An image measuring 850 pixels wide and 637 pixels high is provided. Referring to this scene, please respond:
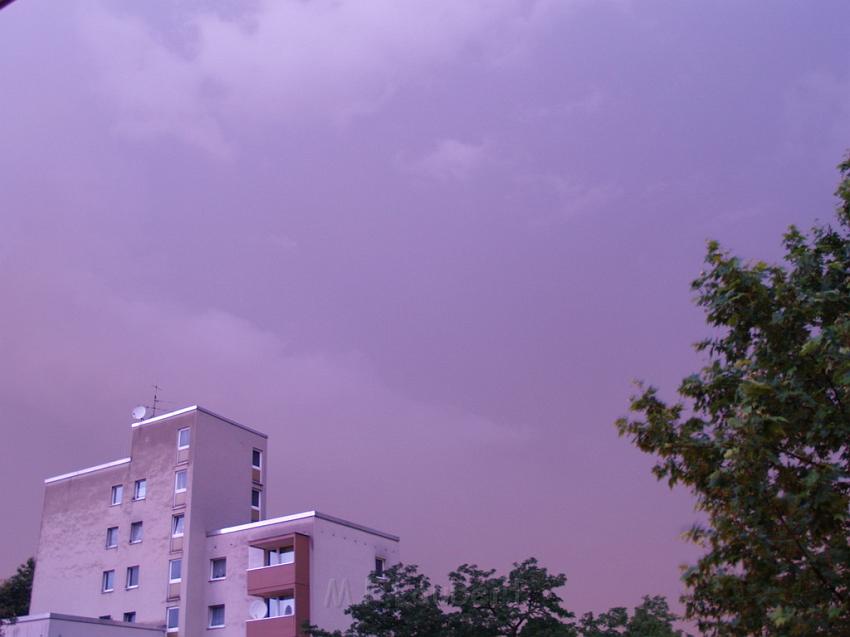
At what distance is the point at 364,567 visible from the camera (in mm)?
51719

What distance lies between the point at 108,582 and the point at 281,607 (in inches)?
517

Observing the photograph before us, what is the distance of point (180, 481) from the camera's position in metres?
53.9

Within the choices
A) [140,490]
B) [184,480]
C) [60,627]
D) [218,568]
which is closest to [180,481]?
[184,480]

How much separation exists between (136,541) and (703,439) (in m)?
46.7

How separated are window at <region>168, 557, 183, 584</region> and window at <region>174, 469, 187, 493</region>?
403cm

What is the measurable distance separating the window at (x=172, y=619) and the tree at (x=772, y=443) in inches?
1621

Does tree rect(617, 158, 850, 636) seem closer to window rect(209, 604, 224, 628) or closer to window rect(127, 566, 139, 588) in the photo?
window rect(209, 604, 224, 628)

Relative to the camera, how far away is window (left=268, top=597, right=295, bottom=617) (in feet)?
155

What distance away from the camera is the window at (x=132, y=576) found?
53094 mm

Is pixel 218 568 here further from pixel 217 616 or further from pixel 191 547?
pixel 217 616

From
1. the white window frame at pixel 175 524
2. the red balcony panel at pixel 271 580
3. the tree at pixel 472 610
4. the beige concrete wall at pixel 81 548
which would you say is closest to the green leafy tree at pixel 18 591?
the beige concrete wall at pixel 81 548

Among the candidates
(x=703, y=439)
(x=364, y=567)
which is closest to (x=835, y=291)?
(x=703, y=439)

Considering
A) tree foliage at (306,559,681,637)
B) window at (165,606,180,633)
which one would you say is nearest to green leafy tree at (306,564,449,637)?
tree foliage at (306,559,681,637)

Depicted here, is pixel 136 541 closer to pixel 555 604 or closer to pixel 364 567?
pixel 364 567
